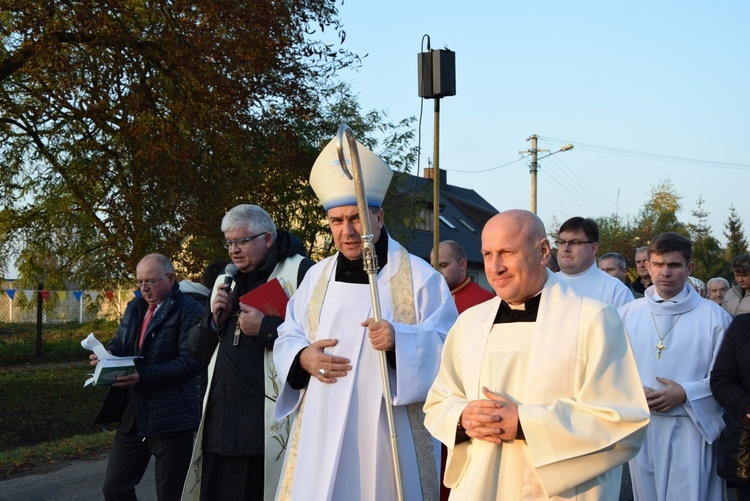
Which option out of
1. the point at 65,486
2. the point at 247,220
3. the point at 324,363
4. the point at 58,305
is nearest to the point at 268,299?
the point at 247,220

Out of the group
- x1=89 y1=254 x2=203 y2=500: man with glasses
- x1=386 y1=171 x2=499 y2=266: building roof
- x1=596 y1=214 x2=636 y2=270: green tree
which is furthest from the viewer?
x1=596 y1=214 x2=636 y2=270: green tree

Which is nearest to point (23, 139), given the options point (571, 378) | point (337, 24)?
point (337, 24)

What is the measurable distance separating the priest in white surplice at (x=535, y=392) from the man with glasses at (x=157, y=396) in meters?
2.79

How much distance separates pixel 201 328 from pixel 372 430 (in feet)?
4.92

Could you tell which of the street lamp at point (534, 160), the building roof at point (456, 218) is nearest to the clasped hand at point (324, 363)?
the building roof at point (456, 218)

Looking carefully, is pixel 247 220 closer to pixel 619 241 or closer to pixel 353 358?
pixel 353 358

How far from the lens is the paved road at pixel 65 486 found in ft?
24.8

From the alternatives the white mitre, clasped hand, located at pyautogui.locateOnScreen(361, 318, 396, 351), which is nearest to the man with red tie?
the white mitre

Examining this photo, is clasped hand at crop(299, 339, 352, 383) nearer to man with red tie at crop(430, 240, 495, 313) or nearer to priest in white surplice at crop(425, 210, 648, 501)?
priest in white surplice at crop(425, 210, 648, 501)

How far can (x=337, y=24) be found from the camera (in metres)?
12.6

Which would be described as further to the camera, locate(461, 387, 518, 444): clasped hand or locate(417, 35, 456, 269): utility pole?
locate(417, 35, 456, 269): utility pole

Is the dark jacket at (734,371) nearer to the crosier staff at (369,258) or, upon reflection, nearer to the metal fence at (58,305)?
the crosier staff at (369,258)

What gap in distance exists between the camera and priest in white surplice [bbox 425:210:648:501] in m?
3.13

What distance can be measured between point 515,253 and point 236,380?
2382 millimetres
